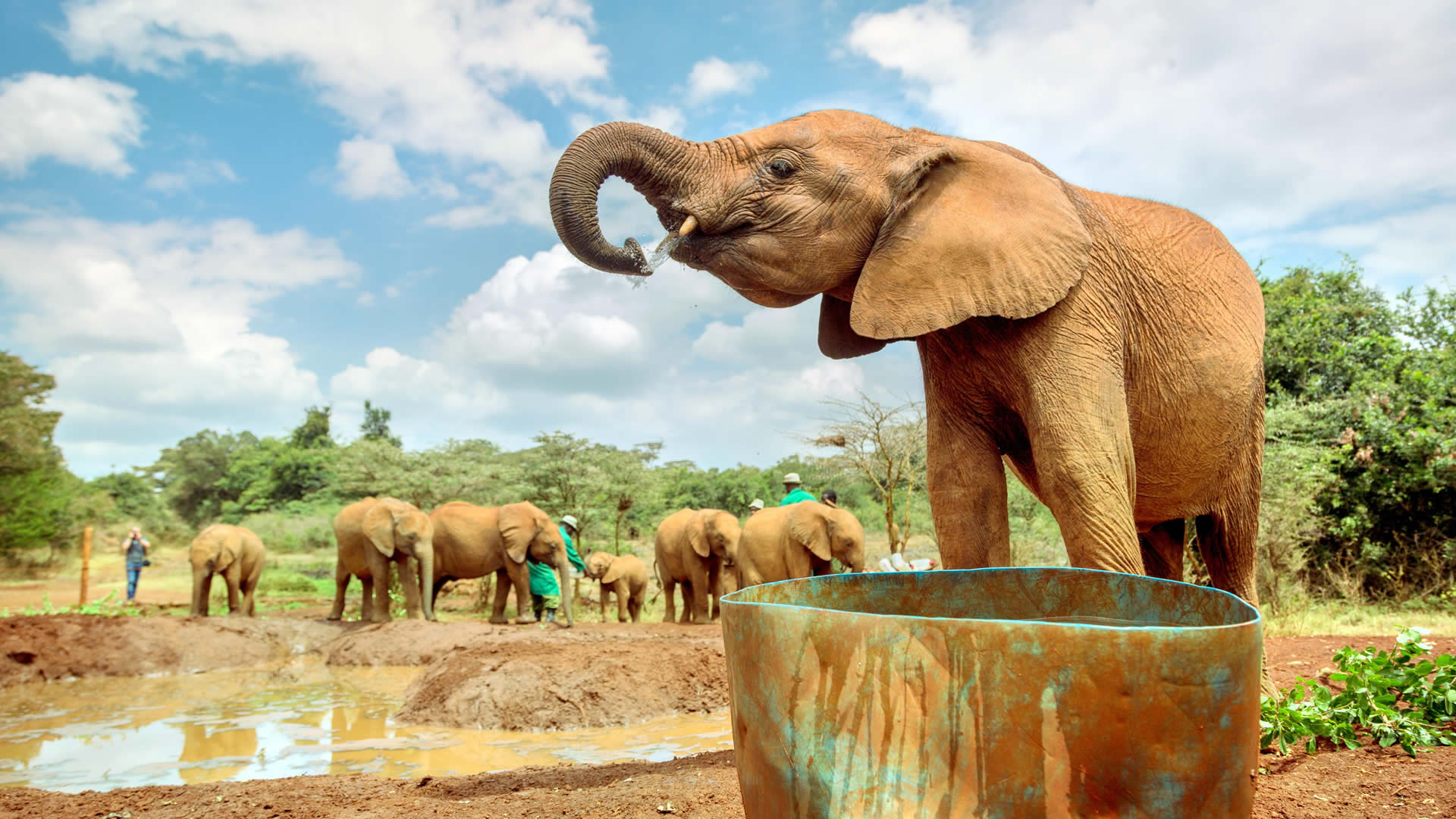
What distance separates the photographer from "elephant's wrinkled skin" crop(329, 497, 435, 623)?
49.8ft

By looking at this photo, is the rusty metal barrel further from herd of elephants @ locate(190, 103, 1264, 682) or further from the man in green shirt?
the man in green shirt

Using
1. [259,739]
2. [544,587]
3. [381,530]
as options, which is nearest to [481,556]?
[544,587]

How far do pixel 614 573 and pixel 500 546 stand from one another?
2.15m

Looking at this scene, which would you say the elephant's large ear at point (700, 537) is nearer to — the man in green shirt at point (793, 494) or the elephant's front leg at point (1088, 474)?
the man in green shirt at point (793, 494)

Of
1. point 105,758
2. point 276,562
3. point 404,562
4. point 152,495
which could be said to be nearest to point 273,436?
point 152,495

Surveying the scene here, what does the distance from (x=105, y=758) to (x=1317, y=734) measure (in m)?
7.86

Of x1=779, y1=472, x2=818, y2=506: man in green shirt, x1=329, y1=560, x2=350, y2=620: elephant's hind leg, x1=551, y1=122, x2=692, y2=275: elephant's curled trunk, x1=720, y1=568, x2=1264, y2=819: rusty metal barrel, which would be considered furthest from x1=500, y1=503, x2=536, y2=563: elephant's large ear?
x1=720, y1=568, x2=1264, y2=819: rusty metal barrel

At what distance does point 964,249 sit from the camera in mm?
3410

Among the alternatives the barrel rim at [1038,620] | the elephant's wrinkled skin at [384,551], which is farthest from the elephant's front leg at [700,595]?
the barrel rim at [1038,620]

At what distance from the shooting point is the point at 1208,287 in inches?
158

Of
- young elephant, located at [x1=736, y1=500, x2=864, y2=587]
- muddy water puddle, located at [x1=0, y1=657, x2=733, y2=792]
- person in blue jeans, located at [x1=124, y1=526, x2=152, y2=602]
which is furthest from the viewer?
person in blue jeans, located at [x1=124, y1=526, x2=152, y2=602]

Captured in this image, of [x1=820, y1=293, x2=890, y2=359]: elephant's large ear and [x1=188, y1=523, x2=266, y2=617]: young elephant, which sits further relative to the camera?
[x1=188, y1=523, x2=266, y2=617]: young elephant

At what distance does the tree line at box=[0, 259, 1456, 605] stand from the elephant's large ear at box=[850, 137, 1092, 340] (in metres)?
9.71

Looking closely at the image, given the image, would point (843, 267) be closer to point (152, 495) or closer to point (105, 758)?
point (105, 758)
